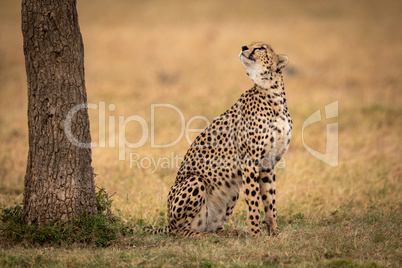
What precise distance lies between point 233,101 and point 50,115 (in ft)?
26.4

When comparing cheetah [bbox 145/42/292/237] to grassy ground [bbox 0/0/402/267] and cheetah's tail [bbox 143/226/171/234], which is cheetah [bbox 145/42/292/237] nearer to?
cheetah's tail [bbox 143/226/171/234]

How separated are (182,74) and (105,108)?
164 inches

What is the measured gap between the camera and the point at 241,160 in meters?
5.07

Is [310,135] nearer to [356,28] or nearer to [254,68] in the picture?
[254,68]

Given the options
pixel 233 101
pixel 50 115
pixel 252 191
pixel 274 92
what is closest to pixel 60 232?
pixel 50 115

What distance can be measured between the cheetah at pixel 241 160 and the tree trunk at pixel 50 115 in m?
1.08

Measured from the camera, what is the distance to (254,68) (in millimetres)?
5191

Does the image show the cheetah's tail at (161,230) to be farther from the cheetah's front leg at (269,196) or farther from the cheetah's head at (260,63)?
the cheetah's head at (260,63)

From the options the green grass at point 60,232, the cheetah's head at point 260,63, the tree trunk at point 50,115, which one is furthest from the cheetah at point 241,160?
the tree trunk at point 50,115

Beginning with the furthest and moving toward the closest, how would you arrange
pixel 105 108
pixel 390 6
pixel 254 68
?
1. pixel 390 6
2. pixel 105 108
3. pixel 254 68

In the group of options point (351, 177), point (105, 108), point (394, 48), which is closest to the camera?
point (351, 177)

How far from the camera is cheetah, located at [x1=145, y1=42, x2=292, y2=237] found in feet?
16.4

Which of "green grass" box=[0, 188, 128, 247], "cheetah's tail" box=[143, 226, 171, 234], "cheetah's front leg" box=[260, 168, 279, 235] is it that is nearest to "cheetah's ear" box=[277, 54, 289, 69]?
"cheetah's front leg" box=[260, 168, 279, 235]

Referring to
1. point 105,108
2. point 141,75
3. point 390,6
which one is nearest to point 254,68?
point 105,108
